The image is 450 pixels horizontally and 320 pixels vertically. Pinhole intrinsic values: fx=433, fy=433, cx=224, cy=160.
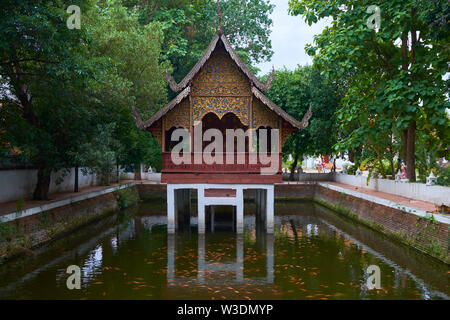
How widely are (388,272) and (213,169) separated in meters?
8.05

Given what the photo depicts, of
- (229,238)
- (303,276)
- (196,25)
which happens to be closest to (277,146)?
(229,238)

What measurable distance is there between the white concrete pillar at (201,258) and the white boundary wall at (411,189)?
8563 mm

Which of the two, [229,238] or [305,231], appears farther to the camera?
[305,231]

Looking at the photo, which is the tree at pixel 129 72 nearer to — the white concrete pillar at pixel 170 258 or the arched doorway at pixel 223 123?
the arched doorway at pixel 223 123

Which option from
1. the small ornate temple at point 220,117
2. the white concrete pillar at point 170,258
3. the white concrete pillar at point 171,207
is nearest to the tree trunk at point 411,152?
the small ornate temple at point 220,117

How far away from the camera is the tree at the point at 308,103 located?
31.4 m

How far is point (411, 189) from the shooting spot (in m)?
19.3

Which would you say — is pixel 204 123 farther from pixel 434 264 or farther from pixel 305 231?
pixel 434 264

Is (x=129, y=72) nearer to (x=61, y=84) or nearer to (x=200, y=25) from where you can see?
(x=61, y=84)

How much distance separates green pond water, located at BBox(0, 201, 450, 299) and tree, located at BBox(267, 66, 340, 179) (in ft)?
39.7

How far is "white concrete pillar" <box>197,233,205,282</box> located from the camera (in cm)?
1227

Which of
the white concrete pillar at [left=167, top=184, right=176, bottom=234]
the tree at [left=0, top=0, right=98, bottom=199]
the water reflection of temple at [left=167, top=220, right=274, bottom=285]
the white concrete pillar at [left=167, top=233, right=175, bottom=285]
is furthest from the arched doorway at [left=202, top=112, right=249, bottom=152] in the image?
the tree at [left=0, top=0, right=98, bottom=199]

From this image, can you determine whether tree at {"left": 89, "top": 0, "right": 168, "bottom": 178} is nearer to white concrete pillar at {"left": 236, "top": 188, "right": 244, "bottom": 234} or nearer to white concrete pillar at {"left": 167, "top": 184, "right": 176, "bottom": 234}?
white concrete pillar at {"left": 167, "top": 184, "right": 176, "bottom": 234}

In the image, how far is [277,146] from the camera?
18.6 metres
